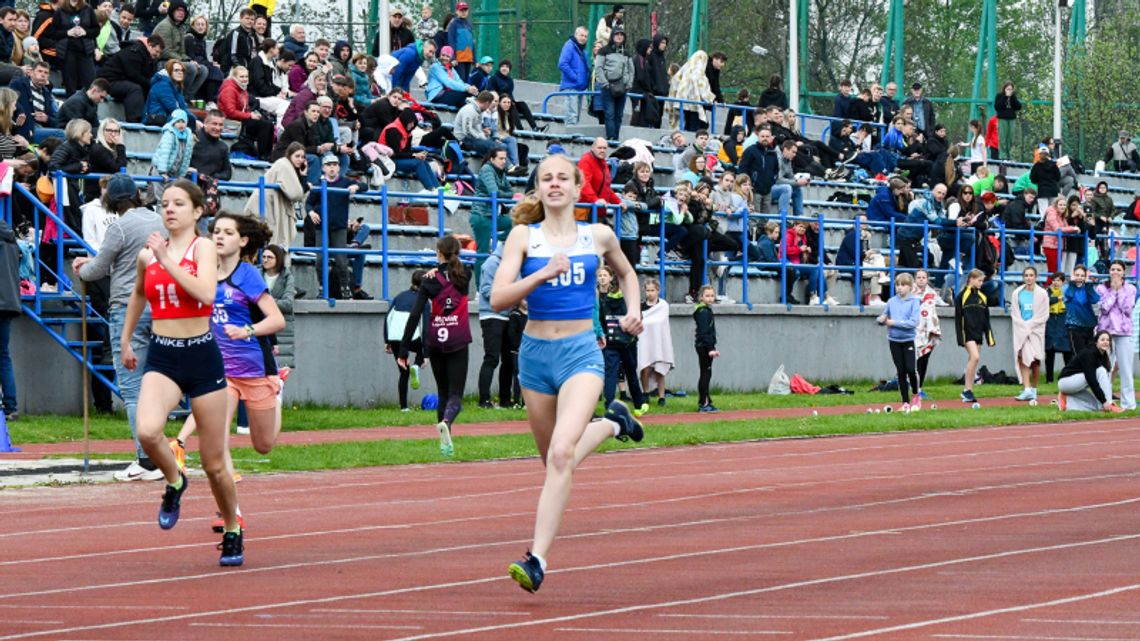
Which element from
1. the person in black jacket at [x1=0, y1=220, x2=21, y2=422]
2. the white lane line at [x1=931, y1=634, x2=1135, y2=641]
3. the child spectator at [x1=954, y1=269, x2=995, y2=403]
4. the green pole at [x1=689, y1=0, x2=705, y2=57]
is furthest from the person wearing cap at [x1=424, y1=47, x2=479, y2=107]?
the white lane line at [x1=931, y1=634, x2=1135, y2=641]

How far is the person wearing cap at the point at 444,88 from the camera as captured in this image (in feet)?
107

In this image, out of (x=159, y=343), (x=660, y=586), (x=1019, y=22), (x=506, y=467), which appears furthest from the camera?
(x=1019, y=22)

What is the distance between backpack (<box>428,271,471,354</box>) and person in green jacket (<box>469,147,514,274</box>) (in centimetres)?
752

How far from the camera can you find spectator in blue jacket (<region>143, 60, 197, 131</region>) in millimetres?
25234

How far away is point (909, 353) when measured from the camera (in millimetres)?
26531

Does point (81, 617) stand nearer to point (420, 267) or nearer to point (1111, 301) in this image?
point (420, 267)

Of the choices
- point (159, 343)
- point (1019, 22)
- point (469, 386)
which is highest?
point (1019, 22)

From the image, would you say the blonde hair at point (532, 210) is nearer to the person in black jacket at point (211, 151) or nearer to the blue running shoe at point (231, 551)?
the blue running shoe at point (231, 551)

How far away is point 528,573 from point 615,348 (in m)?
16.2

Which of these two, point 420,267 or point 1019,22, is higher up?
point 1019,22

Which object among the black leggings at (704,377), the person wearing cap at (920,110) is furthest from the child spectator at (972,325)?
the person wearing cap at (920,110)

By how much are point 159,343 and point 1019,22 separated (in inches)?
2594

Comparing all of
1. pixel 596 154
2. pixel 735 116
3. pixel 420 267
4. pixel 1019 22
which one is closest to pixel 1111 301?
pixel 596 154

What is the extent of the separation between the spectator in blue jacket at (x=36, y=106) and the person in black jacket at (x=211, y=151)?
1.53 meters
